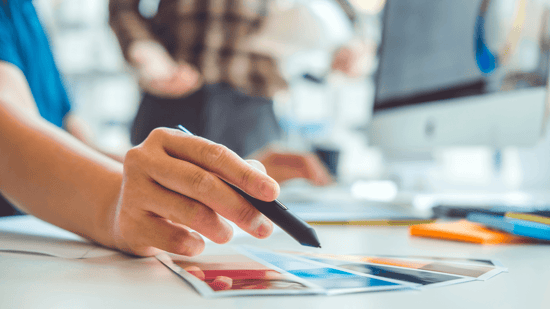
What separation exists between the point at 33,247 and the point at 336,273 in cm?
27

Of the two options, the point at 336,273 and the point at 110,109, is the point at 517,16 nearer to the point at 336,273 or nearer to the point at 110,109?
the point at 336,273

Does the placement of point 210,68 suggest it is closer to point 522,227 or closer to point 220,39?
point 220,39

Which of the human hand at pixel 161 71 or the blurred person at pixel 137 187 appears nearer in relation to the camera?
the blurred person at pixel 137 187

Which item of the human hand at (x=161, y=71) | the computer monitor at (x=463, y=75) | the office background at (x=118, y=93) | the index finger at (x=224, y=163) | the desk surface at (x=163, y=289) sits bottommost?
the desk surface at (x=163, y=289)

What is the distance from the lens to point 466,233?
0.41 meters

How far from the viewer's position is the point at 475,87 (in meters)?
0.69

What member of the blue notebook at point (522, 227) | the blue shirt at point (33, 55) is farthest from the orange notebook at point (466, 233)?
the blue shirt at point (33, 55)

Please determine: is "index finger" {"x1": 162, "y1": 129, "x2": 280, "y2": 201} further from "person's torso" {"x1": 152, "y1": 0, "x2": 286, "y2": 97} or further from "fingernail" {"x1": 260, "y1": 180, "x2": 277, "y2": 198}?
"person's torso" {"x1": 152, "y1": 0, "x2": 286, "y2": 97}

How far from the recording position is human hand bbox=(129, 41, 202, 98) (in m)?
1.41

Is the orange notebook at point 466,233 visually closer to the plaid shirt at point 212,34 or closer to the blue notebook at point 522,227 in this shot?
the blue notebook at point 522,227

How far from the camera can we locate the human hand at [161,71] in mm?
1407

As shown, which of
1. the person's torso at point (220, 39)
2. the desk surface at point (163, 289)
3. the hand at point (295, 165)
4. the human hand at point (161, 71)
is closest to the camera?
the desk surface at point (163, 289)

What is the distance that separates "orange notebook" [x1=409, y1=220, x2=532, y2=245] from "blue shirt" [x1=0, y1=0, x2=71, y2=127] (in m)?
0.68

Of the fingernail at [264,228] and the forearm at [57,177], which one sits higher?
the forearm at [57,177]
